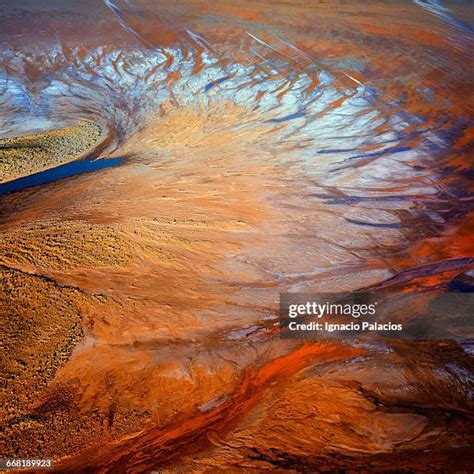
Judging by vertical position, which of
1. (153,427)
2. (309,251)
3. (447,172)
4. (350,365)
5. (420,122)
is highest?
(420,122)

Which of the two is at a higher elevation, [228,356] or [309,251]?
[309,251]

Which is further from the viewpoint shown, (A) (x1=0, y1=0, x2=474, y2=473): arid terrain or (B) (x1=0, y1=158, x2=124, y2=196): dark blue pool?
(B) (x1=0, y1=158, x2=124, y2=196): dark blue pool

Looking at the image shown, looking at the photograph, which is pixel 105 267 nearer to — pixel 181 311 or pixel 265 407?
pixel 181 311

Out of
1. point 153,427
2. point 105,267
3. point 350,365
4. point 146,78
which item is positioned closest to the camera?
point 153,427

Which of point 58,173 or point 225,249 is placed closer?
point 225,249

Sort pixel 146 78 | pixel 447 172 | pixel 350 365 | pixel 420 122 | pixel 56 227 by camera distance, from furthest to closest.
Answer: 1. pixel 146 78
2. pixel 420 122
3. pixel 447 172
4. pixel 56 227
5. pixel 350 365

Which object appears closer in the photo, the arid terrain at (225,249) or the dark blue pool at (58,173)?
the arid terrain at (225,249)

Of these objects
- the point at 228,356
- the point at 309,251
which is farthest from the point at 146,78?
the point at 228,356

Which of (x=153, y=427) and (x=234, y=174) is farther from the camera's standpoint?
(x=234, y=174)
